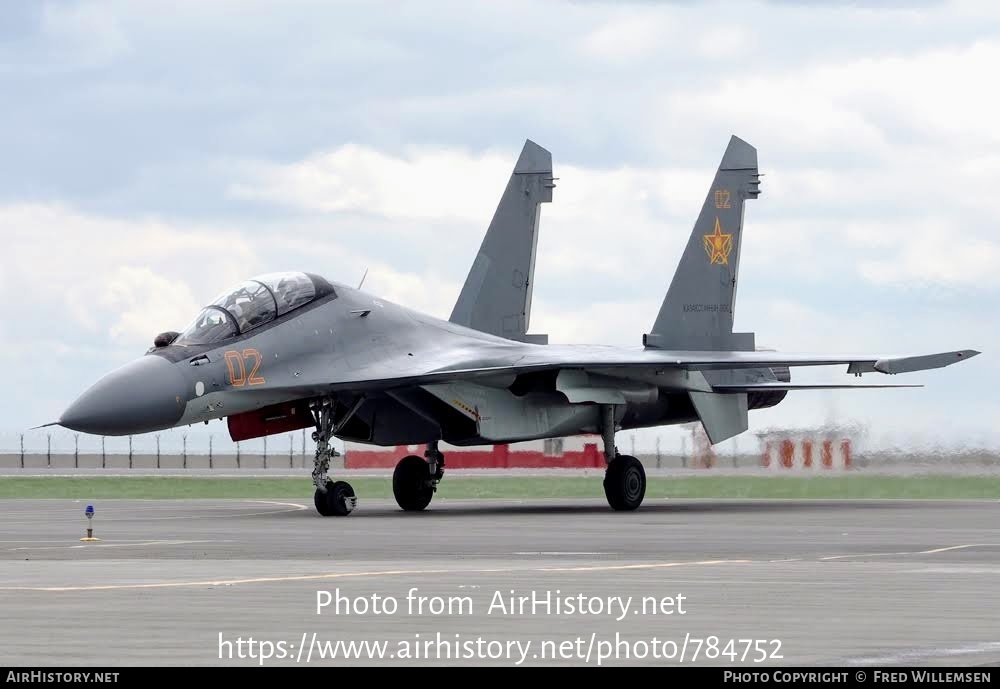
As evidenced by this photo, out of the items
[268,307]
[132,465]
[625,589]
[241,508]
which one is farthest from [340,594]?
[132,465]

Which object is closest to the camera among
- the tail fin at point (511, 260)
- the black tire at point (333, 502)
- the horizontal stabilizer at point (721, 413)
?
the black tire at point (333, 502)

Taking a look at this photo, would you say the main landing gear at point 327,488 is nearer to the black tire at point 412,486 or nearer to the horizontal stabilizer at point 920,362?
the black tire at point 412,486

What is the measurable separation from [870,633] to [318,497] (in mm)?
16835

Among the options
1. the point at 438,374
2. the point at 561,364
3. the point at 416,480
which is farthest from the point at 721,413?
the point at 438,374

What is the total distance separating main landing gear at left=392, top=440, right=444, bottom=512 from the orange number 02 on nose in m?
4.04

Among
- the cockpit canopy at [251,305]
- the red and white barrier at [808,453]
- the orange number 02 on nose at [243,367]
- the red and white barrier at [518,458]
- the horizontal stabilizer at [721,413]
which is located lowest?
the red and white barrier at [518,458]

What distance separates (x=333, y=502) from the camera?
85.3 ft

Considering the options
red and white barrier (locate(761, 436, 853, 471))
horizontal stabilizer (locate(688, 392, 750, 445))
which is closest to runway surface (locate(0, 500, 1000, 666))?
horizontal stabilizer (locate(688, 392, 750, 445))

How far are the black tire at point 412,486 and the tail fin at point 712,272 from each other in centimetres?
555

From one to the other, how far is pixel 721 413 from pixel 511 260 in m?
5.93

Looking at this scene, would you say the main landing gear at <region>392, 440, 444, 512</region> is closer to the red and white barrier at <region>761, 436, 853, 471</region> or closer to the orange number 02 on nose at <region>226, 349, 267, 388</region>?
the orange number 02 on nose at <region>226, 349, 267, 388</region>

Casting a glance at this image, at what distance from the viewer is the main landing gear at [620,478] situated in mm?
28328

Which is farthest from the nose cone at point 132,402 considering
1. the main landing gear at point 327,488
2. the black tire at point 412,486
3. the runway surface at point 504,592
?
the black tire at point 412,486

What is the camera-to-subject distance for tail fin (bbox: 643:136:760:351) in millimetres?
31625
